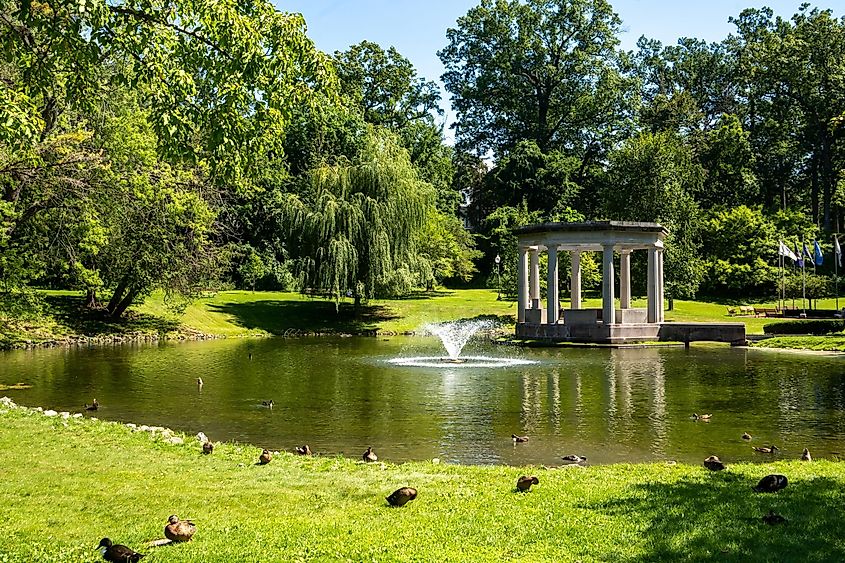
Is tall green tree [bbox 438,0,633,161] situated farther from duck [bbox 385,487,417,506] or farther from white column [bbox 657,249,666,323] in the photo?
duck [bbox 385,487,417,506]

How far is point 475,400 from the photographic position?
19250 mm

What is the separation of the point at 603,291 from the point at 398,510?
103 ft

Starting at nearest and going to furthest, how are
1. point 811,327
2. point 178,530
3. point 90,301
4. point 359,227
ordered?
point 178,530 < point 811,327 < point 90,301 < point 359,227

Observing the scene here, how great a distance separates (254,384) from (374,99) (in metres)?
52.3

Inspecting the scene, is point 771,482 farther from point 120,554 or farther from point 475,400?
point 475,400

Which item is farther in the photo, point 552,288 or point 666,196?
point 666,196

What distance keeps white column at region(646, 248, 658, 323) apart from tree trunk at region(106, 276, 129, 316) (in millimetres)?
25237

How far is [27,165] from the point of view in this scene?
2119 cm

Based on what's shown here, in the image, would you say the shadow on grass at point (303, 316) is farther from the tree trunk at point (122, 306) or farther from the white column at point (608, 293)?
the white column at point (608, 293)

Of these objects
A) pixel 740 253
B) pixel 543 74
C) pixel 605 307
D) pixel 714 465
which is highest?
pixel 543 74

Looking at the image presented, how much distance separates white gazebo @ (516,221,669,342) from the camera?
3800 centimetres

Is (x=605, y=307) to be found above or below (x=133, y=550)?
above

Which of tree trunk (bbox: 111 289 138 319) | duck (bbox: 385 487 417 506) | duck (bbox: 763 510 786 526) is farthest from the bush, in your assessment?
duck (bbox: 385 487 417 506)

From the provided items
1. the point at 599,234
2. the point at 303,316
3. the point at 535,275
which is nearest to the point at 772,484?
the point at 599,234
